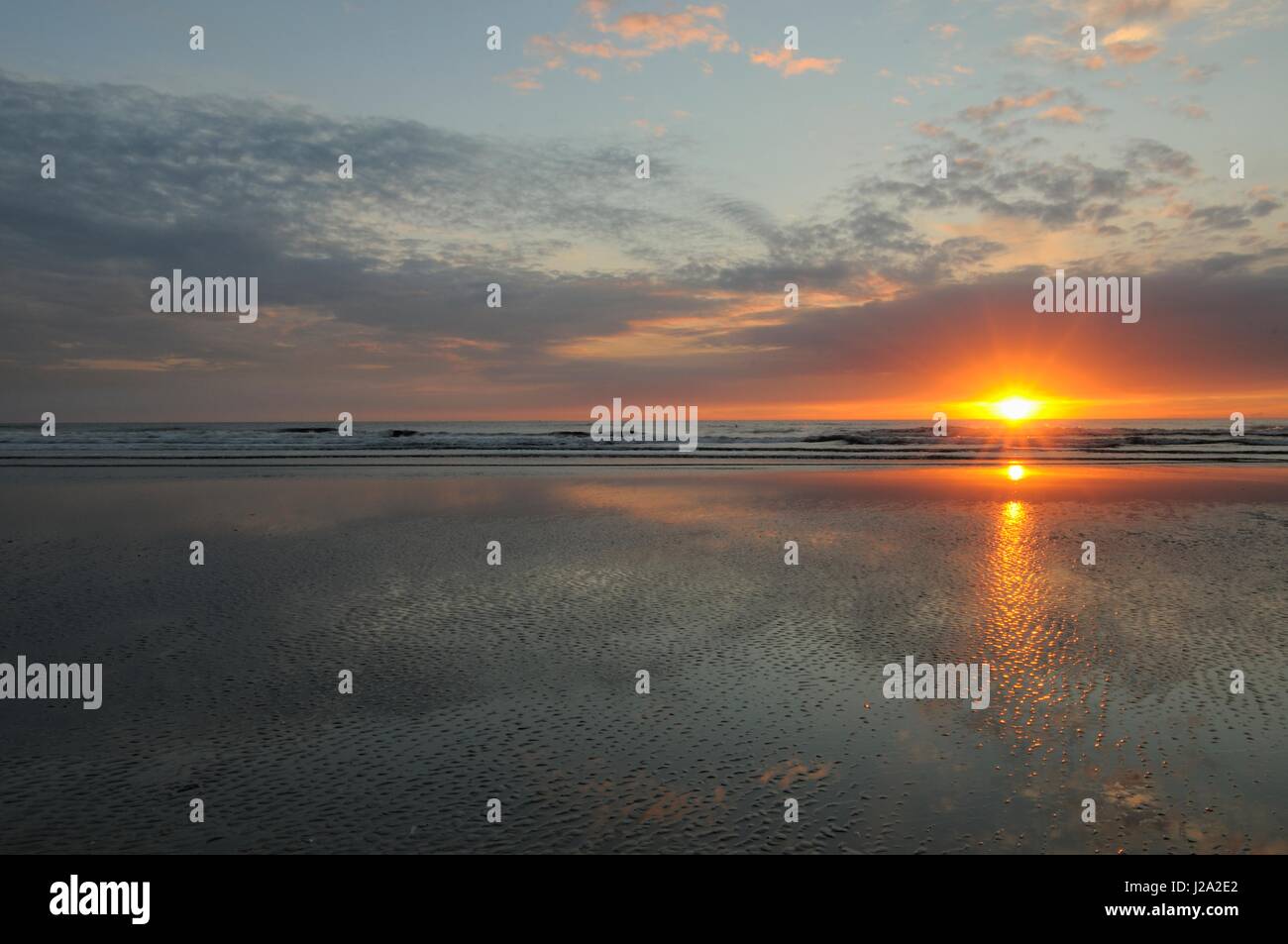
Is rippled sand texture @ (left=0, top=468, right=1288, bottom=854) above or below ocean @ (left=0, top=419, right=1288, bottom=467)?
below

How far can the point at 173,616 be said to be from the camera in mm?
11023

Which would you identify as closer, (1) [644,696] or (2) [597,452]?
(1) [644,696]

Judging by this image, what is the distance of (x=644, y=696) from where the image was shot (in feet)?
25.8

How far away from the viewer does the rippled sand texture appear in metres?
5.39

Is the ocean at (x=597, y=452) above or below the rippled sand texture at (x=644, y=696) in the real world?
above

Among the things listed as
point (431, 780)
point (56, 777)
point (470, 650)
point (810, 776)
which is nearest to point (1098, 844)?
point (810, 776)

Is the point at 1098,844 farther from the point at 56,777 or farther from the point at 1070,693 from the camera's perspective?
the point at 56,777

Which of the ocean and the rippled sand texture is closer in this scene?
the rippled sand texture

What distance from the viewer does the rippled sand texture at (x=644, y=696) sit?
5387 millimetres

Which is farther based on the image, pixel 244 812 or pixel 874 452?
pixel 874 452

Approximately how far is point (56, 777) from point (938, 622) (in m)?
10.1
